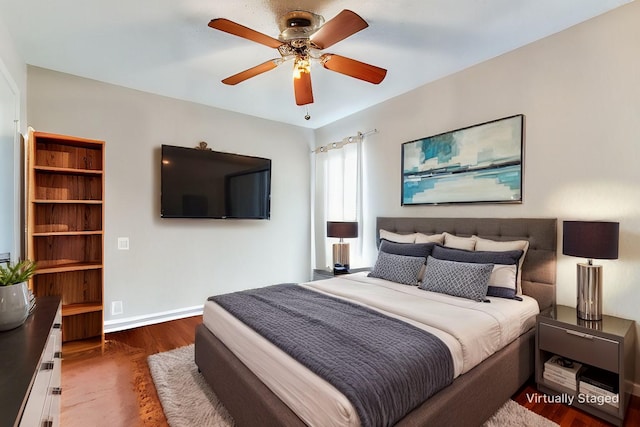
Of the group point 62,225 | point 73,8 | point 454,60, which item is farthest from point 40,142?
point 454,60

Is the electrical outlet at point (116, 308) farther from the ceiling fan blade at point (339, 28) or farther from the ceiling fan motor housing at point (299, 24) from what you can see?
the ceiling fan blade at point (339, 28)

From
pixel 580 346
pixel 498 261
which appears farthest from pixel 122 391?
pixel 580 346

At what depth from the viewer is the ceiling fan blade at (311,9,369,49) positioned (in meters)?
1.71

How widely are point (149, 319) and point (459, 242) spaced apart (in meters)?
3.52

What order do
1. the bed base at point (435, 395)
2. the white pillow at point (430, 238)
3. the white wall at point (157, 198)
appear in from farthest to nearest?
the white wall at point (157, 198), the white pillow at point (430, 238), the bed base at point (435, 395)

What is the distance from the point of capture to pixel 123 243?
339 centimetres

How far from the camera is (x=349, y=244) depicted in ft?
13.2

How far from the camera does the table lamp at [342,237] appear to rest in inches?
151

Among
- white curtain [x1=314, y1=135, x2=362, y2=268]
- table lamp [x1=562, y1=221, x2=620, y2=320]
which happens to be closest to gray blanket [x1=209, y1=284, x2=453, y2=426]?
table lamp [x1=562, y1=221, x2=620, y2=320]

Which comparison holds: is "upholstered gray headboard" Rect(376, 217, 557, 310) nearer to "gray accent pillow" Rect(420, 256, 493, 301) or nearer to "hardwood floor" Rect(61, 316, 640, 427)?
"gray accent pillow" Rect(420, 256, 493, 301)

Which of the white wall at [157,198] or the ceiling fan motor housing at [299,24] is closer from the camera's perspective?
the ceiling fan motor housing at [299,24]

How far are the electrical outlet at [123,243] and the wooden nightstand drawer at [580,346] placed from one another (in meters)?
3.96

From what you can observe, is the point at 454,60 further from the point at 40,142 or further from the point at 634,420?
the point at 40,142

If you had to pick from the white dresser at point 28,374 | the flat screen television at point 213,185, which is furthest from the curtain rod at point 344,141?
the white dresser at point 28,374
